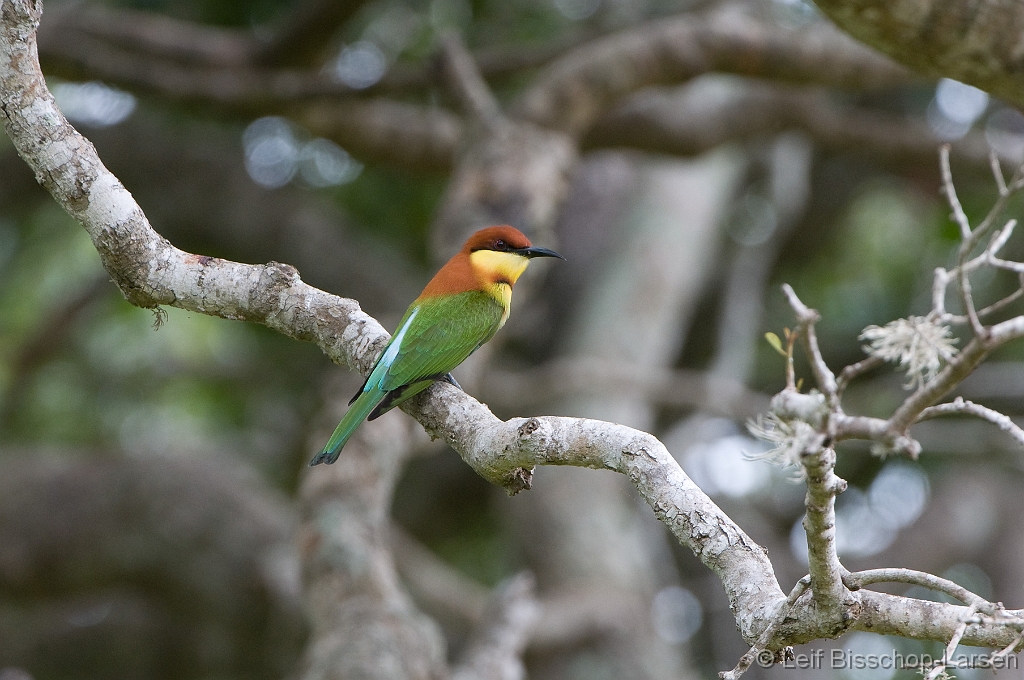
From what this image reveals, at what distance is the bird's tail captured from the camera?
96.6 inches

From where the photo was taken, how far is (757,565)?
5.34 feet

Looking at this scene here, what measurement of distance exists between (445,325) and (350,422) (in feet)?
1.71

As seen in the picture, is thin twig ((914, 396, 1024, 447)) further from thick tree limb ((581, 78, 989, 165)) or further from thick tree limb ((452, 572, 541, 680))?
thick tree limb ((581, 78, 989, 165))

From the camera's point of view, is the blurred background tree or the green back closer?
the green back

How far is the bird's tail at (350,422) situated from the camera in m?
2.45

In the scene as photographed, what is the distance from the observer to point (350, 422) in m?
2.54

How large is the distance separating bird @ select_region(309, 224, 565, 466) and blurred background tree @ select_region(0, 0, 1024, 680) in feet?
2.98

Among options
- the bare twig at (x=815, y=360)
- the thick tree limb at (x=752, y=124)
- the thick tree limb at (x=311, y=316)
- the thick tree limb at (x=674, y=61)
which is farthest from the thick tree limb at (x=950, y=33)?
the thick tree limb at (x=752, y=124)

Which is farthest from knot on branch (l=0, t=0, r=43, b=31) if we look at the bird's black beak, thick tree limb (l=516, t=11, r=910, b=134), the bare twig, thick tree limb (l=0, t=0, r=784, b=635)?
thick tree limb (l=516, t=11, r=910, b=134)

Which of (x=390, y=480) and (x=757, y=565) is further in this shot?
(x=390, y=480)

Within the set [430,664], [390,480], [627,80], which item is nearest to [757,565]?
[430,664]

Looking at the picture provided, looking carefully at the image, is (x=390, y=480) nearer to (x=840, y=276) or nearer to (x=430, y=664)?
(x=430, y=664)

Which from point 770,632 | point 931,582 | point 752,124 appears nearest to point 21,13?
point 770,632

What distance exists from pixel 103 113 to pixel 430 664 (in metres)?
5.24
